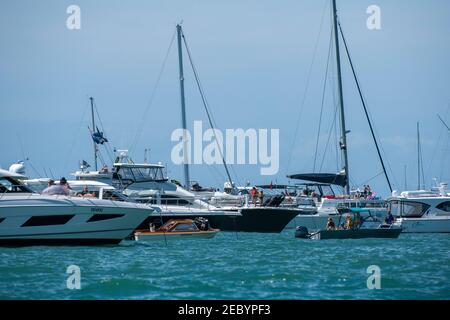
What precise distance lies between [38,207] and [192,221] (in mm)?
11944

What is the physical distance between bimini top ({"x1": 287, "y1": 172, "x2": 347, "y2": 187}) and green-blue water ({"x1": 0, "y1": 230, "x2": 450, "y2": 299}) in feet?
70.7

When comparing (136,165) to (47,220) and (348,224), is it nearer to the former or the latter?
(348,224)

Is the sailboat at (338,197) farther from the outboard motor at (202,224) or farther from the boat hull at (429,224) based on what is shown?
the outboard motor at (202,224)

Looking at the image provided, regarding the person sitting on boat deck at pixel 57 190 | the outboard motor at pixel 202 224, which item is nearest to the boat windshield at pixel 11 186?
the person sitting on boat deck at pixel 57 190

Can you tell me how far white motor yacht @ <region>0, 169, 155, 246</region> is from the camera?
34125mm

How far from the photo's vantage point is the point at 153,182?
56875 mm

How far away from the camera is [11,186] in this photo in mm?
34719

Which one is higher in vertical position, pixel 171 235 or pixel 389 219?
pixel 171 235

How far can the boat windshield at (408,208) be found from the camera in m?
57.2

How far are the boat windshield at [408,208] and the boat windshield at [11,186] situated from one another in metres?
28.9

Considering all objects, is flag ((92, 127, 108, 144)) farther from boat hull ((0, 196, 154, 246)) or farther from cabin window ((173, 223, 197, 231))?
boat hull ((0, 196, 154, 246))

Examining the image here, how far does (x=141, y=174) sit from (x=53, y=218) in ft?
75.9

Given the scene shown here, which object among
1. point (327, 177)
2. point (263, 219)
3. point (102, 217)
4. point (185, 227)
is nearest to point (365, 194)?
point (327, 177)

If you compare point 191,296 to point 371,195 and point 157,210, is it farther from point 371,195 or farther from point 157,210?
point 371,195
